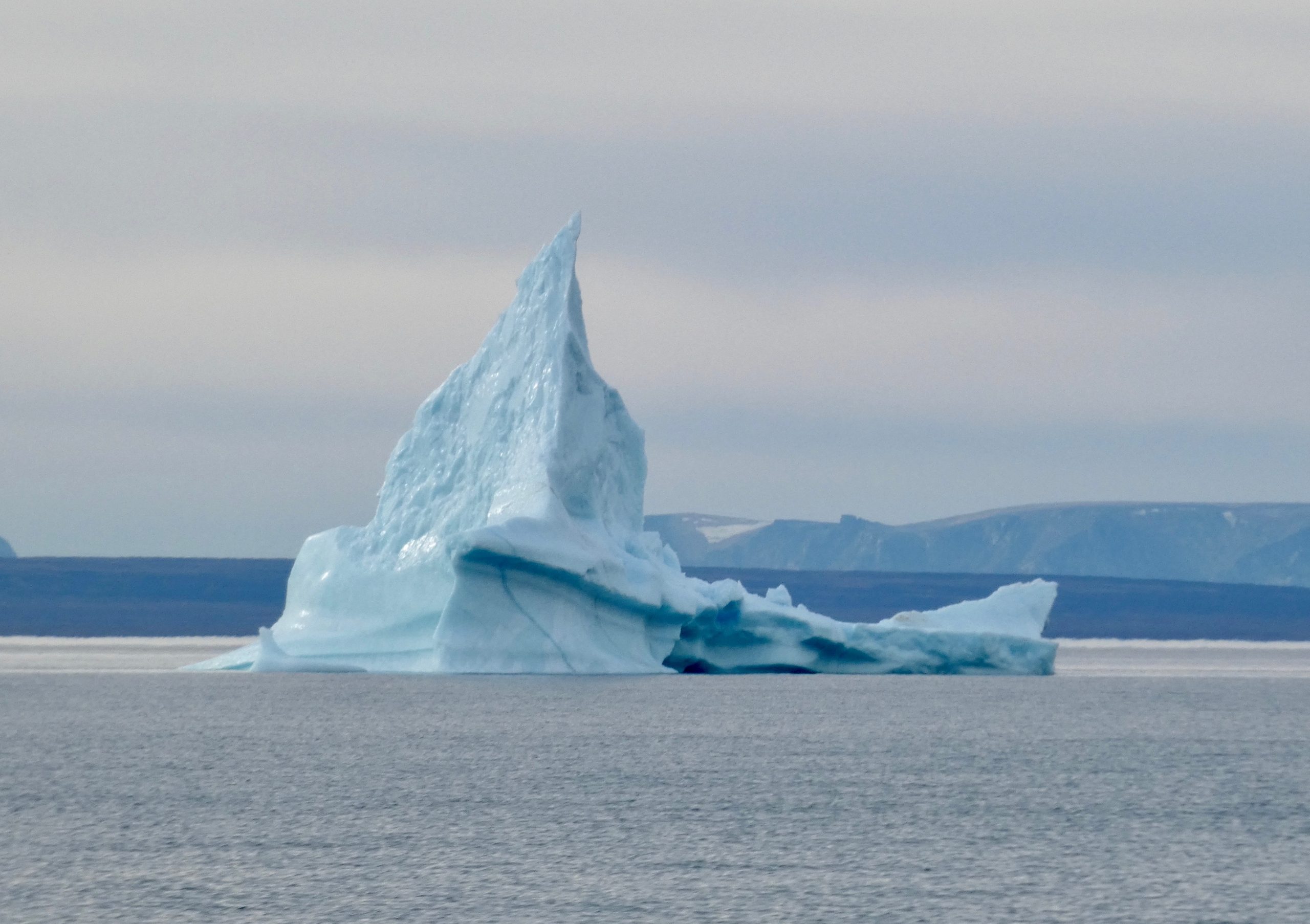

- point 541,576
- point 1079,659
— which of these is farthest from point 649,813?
point 1079,659

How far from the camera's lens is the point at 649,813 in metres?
18.3

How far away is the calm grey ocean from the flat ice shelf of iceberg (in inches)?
42.5

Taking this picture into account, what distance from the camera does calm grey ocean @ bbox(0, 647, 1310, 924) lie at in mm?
13688

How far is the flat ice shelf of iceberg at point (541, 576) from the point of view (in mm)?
29125

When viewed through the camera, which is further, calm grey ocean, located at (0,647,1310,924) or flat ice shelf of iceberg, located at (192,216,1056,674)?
flat ice shelf of iceberg, located at (192,216,1056,674)

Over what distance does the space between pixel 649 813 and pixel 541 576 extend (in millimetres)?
10784

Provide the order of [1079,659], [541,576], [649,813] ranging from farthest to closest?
[1079,659], [541,576], [649,813]

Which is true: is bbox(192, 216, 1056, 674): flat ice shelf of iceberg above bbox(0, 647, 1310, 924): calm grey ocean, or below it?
above

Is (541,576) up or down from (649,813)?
up

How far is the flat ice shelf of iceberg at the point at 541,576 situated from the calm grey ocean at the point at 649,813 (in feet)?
3.54

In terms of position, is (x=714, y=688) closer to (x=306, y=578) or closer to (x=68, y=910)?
(x=306, y=578)

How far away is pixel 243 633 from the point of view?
91562 mm

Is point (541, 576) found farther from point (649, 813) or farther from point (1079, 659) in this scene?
point (1079, 659)

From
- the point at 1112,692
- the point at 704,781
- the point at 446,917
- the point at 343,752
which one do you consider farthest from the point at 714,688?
the point at 446,917
